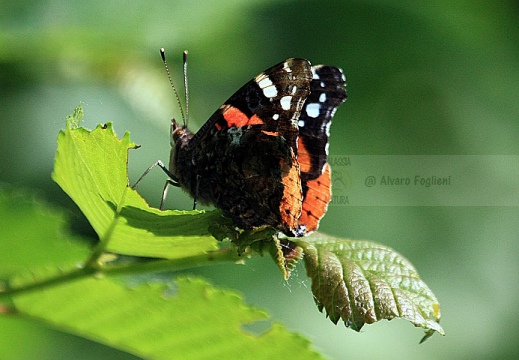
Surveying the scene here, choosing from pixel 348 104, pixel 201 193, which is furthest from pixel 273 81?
pixel 348 104

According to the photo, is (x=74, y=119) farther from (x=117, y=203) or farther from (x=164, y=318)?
(x=164, y=318)

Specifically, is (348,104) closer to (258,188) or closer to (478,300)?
(478,300)

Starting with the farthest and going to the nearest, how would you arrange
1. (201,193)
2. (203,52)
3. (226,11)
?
(203,52) < (226,11) < (201,193)

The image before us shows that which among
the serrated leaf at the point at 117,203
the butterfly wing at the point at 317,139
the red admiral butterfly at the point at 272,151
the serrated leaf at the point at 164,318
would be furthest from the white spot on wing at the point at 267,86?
the serrated leaf at the point at 164,318

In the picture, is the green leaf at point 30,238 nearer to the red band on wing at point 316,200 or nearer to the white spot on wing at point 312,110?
the red band on wing at point 316,200

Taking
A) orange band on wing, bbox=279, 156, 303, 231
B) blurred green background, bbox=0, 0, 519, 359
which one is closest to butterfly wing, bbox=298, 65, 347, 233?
orange band on wing, bbox=279, 156, 303, 231

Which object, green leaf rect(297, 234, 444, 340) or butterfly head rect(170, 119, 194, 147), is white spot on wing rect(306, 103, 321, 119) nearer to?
butterfly head rect(170, 119, 194, 147)

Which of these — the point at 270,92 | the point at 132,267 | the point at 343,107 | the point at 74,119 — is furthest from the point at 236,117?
the point at 343,107
